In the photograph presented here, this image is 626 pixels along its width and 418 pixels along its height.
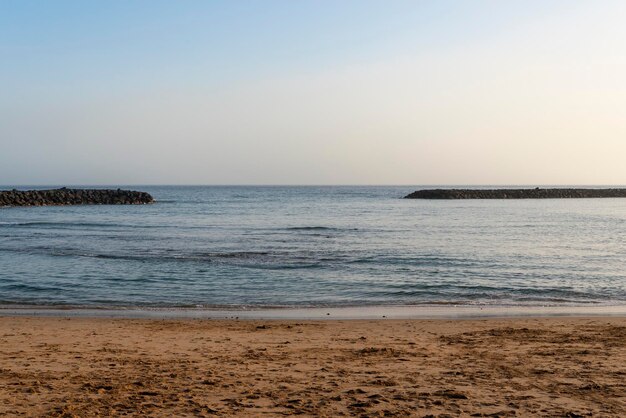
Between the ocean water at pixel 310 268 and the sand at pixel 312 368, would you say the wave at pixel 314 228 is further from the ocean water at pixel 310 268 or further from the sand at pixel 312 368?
the sand at pixel 312 368

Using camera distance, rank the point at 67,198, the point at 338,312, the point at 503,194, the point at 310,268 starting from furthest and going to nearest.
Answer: the point at 503,194, the point at 67,198, the point at 310,268, the point at 338,312

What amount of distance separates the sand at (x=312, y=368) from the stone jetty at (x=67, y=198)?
68.3 m

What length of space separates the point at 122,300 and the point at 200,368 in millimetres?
7788

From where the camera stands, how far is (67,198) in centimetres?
8012

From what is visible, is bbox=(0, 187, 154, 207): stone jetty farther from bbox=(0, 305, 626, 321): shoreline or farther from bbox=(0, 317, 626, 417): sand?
bbox=(0, 317, 626, 417): sand

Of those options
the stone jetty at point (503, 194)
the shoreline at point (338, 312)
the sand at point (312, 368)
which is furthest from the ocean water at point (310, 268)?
the stone jetty at point (503, 194)

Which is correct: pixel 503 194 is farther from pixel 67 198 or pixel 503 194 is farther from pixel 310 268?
pixel 310 268

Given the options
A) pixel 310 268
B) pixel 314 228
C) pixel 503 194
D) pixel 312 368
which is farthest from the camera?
pixel 503 194

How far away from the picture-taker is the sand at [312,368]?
7.01m

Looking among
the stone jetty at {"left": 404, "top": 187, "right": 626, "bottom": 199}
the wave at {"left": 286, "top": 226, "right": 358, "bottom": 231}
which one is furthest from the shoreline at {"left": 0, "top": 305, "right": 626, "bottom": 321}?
the stone jetty at {"left": 404, "top": 187, "right": 626, "bottom": 199}

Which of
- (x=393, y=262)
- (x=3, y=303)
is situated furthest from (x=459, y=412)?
(x=393, y=262)

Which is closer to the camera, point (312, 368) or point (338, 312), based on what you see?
point (312, 368)

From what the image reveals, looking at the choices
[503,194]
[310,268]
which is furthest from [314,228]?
[503,194]

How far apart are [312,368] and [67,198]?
77.9 metres
